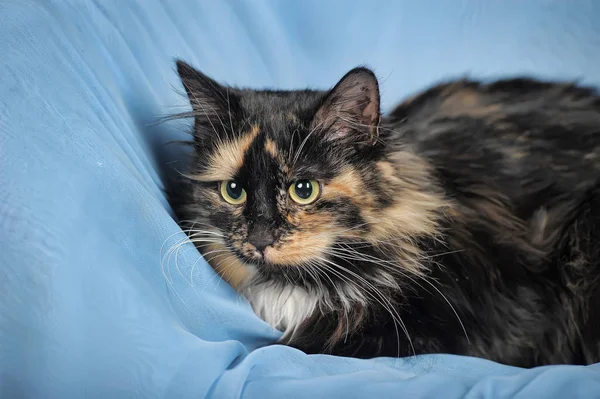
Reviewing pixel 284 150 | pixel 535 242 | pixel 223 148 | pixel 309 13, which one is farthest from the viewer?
pixel 309 13

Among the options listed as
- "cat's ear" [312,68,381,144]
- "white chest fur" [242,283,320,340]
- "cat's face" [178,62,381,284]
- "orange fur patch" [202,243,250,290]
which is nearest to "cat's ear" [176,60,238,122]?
"cat's face" [178,62,381,284]

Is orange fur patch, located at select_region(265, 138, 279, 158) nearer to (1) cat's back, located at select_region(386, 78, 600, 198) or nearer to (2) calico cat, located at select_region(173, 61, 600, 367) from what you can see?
(2) calico cat, located at select_region(173, 61, 600, 367)

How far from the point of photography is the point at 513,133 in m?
1.92

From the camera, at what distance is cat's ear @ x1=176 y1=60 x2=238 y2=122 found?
162cm

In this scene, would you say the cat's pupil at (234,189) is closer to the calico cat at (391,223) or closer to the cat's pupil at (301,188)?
the calico cat at (391,223)

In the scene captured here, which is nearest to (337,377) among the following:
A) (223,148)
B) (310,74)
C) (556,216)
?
(223,148)

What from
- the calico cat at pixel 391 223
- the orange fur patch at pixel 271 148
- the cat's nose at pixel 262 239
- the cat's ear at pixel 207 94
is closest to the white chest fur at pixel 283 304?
the calico cat at pixel 391 223

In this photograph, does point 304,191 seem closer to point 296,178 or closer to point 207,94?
point 296,178

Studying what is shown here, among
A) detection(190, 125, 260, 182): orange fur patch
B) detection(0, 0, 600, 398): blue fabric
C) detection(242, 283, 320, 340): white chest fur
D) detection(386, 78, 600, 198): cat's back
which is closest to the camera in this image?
detection(0, 0, 600, 398): blue fabric

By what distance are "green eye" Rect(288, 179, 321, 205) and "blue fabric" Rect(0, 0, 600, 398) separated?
0.33 meters

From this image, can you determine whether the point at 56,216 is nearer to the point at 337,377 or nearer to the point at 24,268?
the point at 24,268

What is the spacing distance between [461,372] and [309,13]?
159 cm

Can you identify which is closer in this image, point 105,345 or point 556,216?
point 105,345

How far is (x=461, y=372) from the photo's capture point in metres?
1.55
